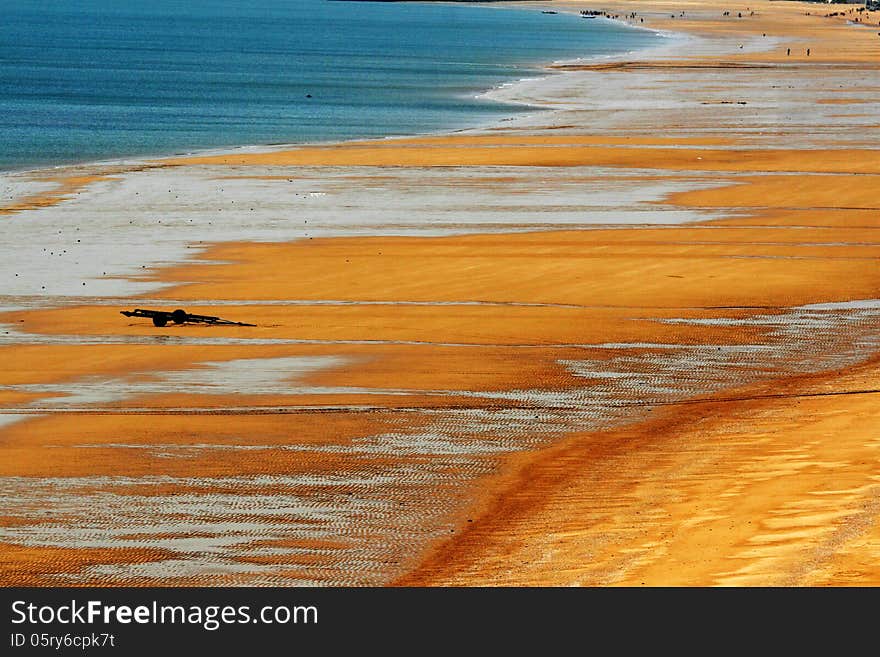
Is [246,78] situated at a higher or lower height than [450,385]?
higher

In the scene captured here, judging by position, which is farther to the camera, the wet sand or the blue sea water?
the blue sea water

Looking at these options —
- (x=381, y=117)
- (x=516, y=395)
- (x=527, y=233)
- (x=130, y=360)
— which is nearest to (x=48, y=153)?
(x=381, y=117)

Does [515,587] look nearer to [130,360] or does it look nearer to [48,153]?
[130,360]

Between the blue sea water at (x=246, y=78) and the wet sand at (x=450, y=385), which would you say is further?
the blue sea water at (x=246, y=78)

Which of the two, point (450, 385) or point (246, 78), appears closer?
point (450, 385)
